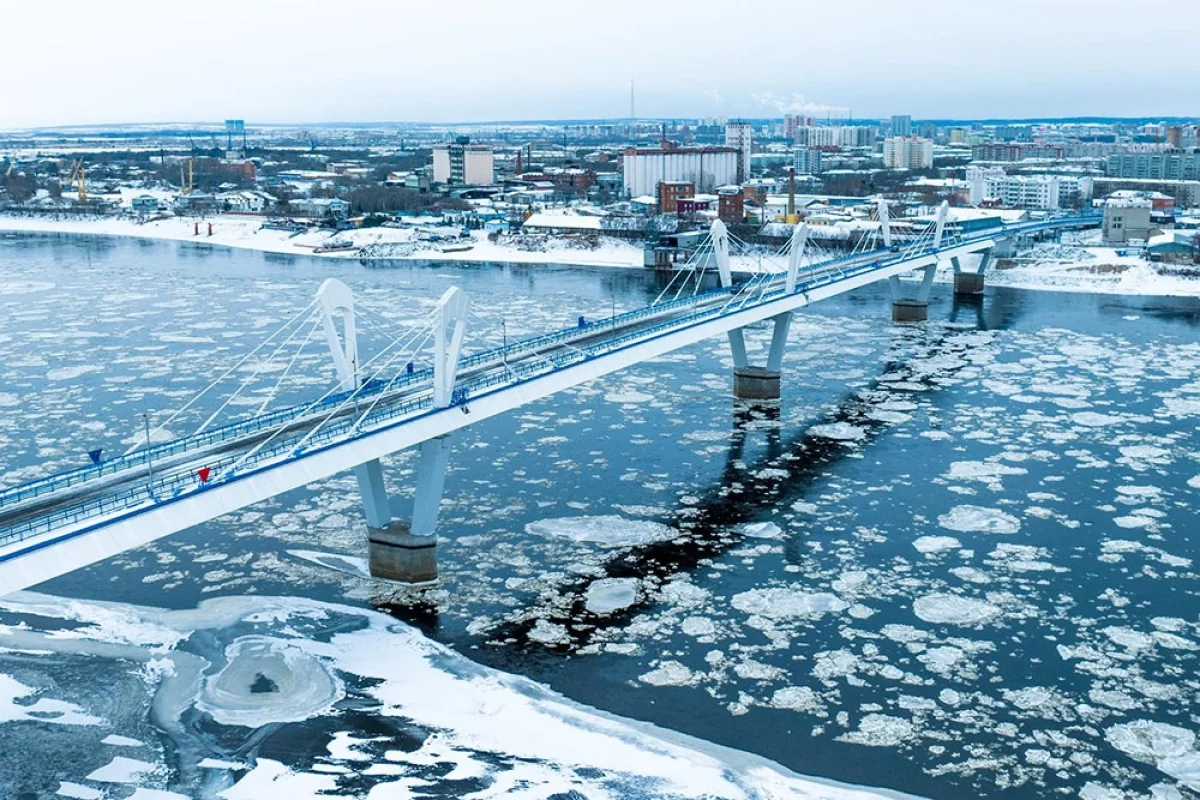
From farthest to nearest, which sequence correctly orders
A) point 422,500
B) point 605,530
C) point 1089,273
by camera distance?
point 1089,273
point 605,530
point 422,500

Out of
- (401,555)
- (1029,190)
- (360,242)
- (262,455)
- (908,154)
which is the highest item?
(908,154)

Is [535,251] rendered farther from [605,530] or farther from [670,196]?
[605,530]

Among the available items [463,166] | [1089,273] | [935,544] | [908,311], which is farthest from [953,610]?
[463,166]

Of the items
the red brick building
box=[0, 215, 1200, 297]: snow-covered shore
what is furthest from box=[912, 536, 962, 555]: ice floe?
the red brick building

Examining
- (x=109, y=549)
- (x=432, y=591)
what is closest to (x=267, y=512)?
(x=432, y=591)

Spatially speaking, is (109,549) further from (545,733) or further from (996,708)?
(996,708)

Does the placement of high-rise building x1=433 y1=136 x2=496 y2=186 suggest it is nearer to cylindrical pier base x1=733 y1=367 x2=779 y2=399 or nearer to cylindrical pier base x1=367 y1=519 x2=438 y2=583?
cylindrical pier base x1=733 y1=367 x2=779 y2=399

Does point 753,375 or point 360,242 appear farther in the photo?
point 360,242

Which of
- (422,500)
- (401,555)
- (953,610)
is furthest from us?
(422,500)
